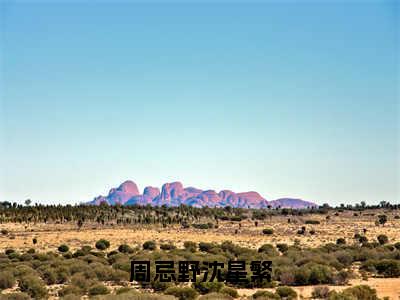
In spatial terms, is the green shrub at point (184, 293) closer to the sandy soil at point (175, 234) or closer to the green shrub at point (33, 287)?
the green shrub at point (33, 287)

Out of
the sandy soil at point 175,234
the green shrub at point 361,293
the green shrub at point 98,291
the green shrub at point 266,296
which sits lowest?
A: the green shrub at point 98,291

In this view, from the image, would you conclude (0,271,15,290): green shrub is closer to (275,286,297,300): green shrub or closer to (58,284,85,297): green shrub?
(58,284,85,297): green shrub

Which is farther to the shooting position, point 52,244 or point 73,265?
point 52,244

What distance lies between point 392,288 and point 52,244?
4168cm

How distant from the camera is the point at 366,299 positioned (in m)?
23.0

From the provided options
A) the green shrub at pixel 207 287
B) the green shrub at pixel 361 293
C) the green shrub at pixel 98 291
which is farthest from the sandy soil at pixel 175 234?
the green shrub at pixel 361 293

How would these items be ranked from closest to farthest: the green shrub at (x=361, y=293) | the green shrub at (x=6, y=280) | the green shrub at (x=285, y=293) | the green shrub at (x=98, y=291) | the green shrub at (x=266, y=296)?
the green shrub at (x=361, y=293) → the green shrub at (x=266, y=296) → the green shrub at (x=285, y=293) → the green shrub at (x=98, y=291) → the green shrub at (x=6, y=280)

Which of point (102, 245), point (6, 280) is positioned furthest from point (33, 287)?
point (102, 245)

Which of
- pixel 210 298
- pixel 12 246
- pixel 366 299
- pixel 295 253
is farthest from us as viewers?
pixel 12 246

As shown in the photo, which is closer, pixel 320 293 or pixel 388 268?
pixel 320 293

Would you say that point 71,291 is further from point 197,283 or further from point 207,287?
point 207,287

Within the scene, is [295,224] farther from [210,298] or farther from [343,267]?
[210,298]

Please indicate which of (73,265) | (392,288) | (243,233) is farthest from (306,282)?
(243,233)

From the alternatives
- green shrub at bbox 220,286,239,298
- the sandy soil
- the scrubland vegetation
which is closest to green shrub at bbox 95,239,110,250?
the scrubland vegetation
